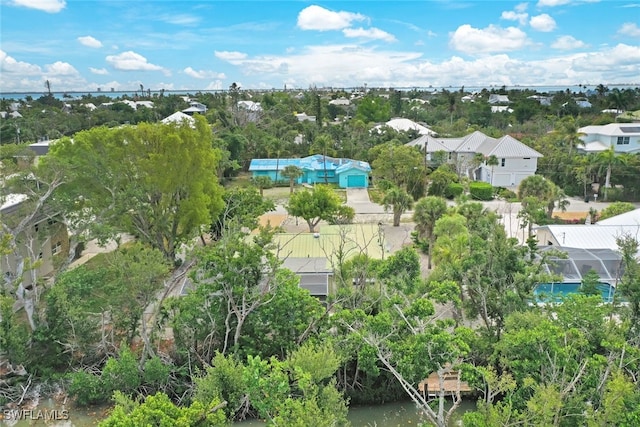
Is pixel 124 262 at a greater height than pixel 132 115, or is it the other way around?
pixel 132 115

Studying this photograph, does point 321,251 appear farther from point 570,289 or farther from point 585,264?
point 585,264

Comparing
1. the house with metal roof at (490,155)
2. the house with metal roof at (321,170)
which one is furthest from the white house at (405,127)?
the house with metal roof at (321,170)

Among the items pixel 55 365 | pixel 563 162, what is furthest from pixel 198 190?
pixel 563 162

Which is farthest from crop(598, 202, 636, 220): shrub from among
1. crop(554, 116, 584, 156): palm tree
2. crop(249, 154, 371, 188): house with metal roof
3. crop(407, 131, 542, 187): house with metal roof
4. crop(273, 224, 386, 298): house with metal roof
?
crop(249, 154, 371, 188): house with metal roof

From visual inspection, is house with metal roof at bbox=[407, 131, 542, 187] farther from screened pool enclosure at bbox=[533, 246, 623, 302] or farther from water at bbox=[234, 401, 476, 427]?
water at bbox=[234, 401, 476, 427]

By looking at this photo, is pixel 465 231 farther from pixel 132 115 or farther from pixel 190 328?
pixel 132 115

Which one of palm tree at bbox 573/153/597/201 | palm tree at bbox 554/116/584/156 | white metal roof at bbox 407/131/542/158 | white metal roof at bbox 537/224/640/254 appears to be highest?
palm tree at bbox 554/116/584/156

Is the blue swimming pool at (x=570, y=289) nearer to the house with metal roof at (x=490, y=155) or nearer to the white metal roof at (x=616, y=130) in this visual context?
the house with metal roof at (x=490, y=155)
